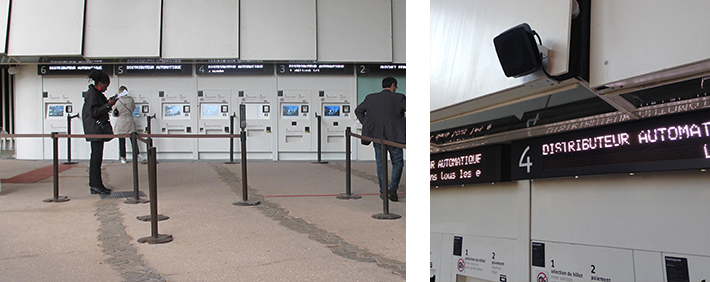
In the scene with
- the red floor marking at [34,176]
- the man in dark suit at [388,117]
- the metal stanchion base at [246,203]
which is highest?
the man in dark suit at [388,117]

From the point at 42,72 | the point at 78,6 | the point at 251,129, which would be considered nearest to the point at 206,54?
the point at 251,129

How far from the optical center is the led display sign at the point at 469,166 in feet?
3.30

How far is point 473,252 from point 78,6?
6948mm

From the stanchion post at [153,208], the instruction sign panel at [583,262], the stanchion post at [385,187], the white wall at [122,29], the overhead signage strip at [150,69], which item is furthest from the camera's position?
the overhead signage strip at [150,69]

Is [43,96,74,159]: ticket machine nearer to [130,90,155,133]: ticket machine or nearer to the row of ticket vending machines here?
the row of ticket vending machines

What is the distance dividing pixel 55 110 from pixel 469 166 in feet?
24.5

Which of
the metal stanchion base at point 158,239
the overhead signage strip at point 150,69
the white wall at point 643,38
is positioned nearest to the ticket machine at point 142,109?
the overhead signage strip at point 150,69

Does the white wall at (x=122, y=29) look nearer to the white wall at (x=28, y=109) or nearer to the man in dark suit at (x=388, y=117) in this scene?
the white wall at (x=28, y=109)

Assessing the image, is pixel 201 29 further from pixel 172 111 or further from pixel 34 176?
pixel 34 176

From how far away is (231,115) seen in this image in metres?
6.99

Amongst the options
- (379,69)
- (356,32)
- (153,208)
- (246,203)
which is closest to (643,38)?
(153,208)

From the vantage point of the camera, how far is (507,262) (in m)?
1.26

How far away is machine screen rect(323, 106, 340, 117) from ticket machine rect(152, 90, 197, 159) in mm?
1877

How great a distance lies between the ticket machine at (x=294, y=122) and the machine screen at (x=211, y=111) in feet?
2.95
